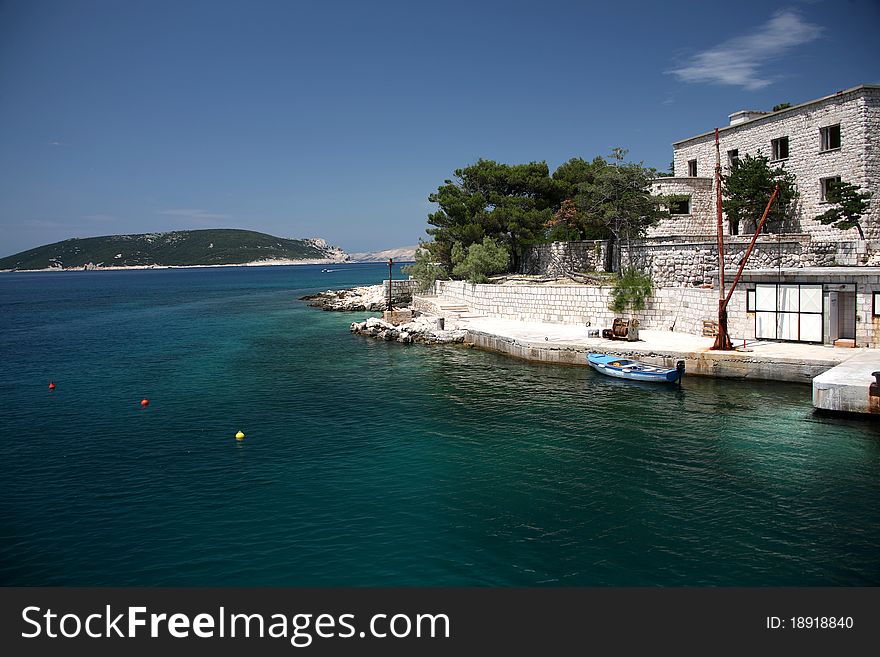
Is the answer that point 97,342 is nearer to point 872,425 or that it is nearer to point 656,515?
point 656,515

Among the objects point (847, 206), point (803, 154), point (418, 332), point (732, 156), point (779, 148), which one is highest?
point (732, 156)

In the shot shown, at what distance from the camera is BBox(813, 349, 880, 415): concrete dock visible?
1803 cm

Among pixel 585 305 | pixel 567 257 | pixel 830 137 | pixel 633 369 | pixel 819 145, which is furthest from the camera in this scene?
pixel 567 257

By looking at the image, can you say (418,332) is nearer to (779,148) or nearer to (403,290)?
(403,290)

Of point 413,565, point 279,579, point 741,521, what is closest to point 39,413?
point 279,579

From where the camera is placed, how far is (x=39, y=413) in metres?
22.1

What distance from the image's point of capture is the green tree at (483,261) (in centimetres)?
4516

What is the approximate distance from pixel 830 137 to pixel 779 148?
332 centimetres

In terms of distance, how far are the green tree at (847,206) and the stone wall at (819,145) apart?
59 cm

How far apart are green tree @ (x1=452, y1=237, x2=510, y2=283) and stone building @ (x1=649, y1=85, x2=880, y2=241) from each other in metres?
11.3

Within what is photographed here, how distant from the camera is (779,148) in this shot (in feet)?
123

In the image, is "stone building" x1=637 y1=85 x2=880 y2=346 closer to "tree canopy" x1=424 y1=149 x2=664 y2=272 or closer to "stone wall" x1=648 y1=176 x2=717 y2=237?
"stone wall" x1=648 y1=176 x2=717 y2=237

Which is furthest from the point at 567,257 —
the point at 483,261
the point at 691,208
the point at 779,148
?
the point at 779,148

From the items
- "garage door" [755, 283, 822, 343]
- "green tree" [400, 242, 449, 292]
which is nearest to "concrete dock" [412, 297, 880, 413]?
"garage door" [755, 283, 822, 343]
